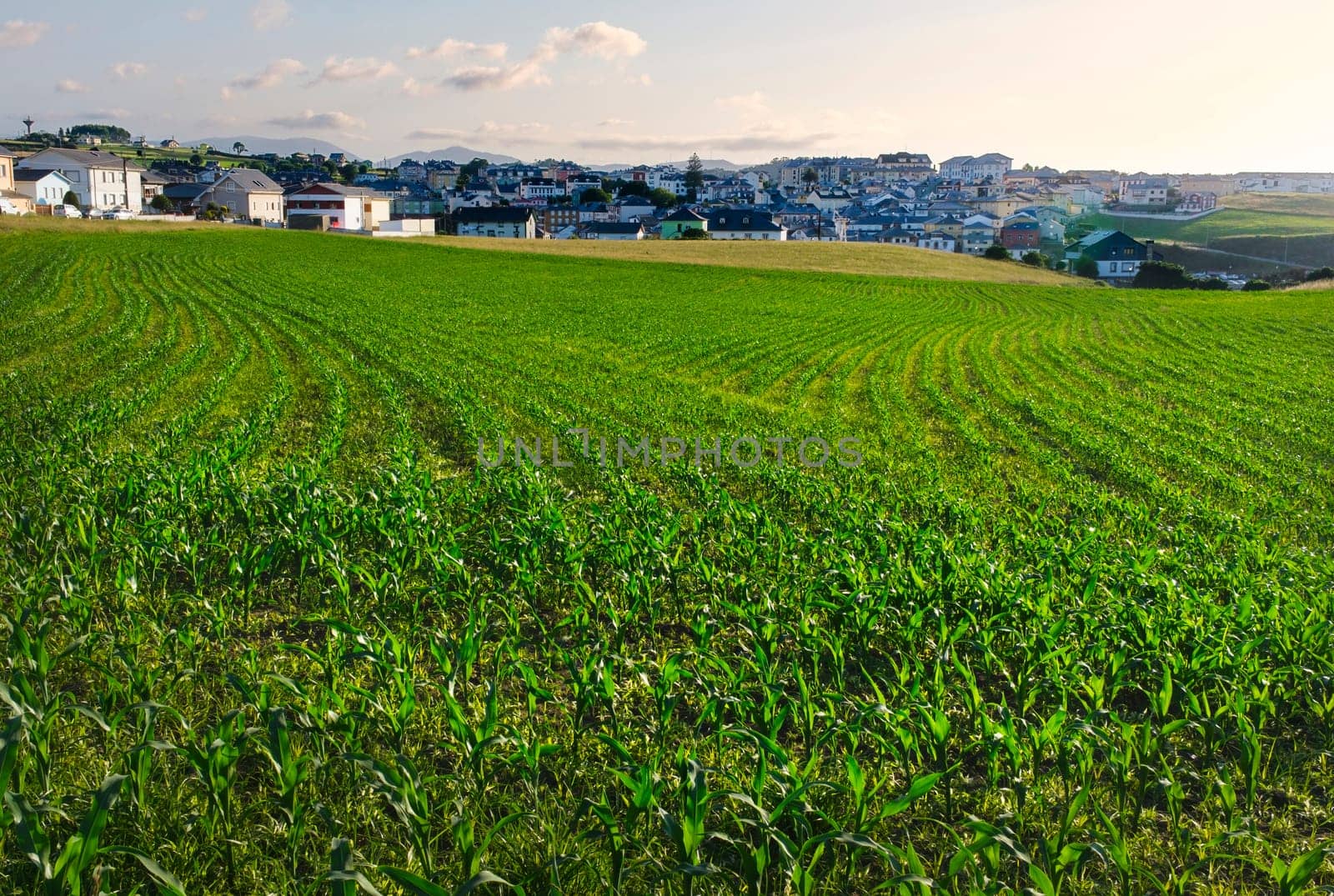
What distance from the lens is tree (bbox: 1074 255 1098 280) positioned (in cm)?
8744

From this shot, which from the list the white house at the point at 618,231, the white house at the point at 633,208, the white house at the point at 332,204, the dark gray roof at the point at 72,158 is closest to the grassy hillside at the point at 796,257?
the white house at the point at 618,231

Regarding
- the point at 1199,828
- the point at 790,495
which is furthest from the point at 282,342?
the point at 1199,828

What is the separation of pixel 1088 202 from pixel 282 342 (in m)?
190

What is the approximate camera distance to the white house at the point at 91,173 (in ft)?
323

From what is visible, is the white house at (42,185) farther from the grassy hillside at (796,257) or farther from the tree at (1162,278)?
the tree at (1162,278)

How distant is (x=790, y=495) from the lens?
1084 cm

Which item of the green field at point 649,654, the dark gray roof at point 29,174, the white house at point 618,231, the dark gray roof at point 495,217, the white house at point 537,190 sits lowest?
the green field at point 649,654

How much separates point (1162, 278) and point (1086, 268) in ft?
56.3

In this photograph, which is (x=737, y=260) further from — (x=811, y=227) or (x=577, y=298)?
(x=811, y=227)

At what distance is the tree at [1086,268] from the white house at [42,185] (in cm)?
9687

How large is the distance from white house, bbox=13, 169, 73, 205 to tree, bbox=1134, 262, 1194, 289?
315 feet

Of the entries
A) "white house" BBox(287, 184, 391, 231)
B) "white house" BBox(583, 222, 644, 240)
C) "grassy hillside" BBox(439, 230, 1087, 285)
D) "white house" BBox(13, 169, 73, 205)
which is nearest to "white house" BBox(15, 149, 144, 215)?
"white house" BBox(13, 169, 73, 205)

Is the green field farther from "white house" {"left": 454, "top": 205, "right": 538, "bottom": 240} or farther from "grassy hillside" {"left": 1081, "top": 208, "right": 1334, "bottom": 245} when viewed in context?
"grassy hillside" {"left": 1081, "top": 208, "right": 1334, "bottom": 245}

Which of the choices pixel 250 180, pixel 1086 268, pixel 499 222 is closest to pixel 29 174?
pixel 250 180
